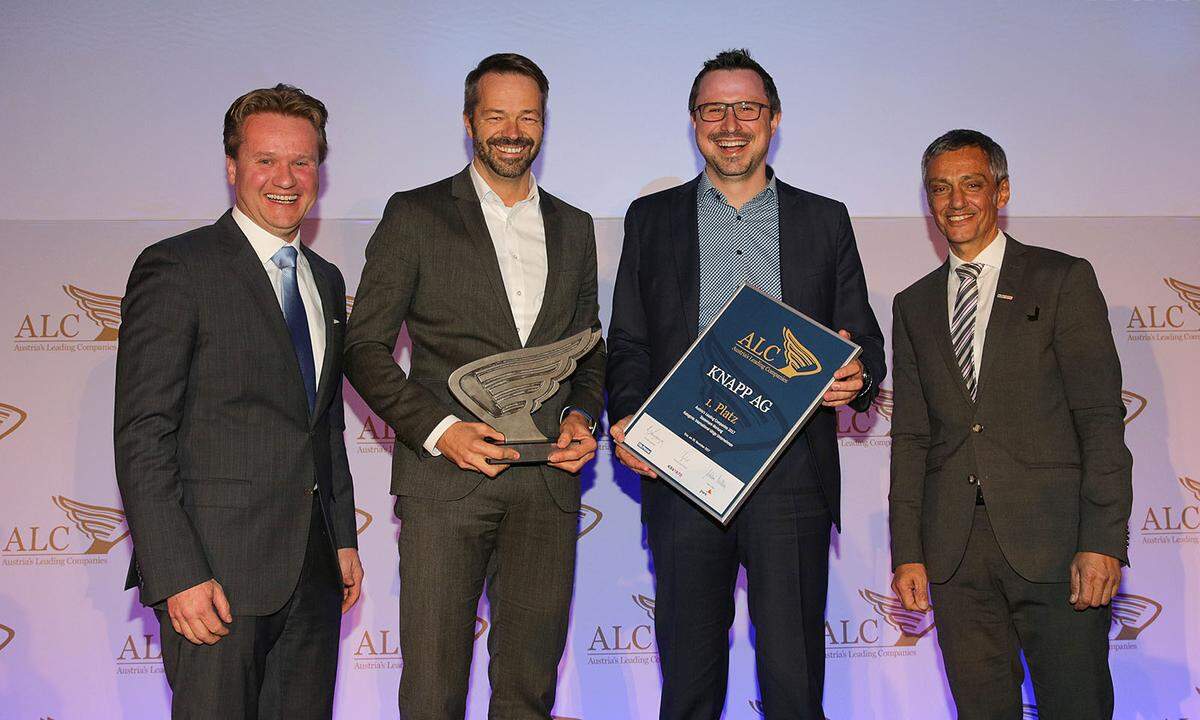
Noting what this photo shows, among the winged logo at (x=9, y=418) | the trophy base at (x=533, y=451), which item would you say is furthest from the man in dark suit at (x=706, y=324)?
the winged logo at (x=9, y=418)

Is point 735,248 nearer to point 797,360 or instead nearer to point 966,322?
point 797,360

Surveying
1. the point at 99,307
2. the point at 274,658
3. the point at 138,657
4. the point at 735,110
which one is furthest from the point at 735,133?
the point at 138,657

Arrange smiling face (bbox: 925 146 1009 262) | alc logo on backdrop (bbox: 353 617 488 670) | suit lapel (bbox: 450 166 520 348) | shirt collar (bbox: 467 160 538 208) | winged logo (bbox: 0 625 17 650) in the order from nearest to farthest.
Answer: suit lapel (bbox: 450 166 520 348), shirt collar (bbox: 467 160 538 208), smiling face (bbox: 925 146 1009 262), winged logo (bbox: 0 625 17 650), alc logo on backdrop (bbox: 353 617 488 670)

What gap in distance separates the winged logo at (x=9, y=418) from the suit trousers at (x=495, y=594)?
203 cm

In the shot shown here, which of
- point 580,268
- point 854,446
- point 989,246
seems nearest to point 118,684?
point 580,268

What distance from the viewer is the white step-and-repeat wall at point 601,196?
3527 mm

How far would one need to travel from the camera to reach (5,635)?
3.47 metres

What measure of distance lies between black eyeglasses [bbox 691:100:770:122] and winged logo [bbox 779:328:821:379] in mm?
690

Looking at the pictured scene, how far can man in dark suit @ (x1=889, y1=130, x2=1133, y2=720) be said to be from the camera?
2445 mm

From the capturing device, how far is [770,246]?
2.65m

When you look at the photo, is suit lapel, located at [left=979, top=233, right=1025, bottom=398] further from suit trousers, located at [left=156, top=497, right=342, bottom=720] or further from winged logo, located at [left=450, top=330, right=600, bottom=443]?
suit trousers, located at [left=156, top=497, right=342, bottom=720]

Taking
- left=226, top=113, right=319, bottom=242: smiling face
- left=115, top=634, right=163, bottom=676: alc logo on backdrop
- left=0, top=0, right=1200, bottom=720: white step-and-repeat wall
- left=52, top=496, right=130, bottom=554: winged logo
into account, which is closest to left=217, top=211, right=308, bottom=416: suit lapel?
left=226, top=113, right=319, bottom=242: smiling face

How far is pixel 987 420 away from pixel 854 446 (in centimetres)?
121

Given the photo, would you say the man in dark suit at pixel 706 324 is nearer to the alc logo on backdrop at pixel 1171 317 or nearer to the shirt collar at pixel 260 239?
the shirt collar at pixel 260 239
